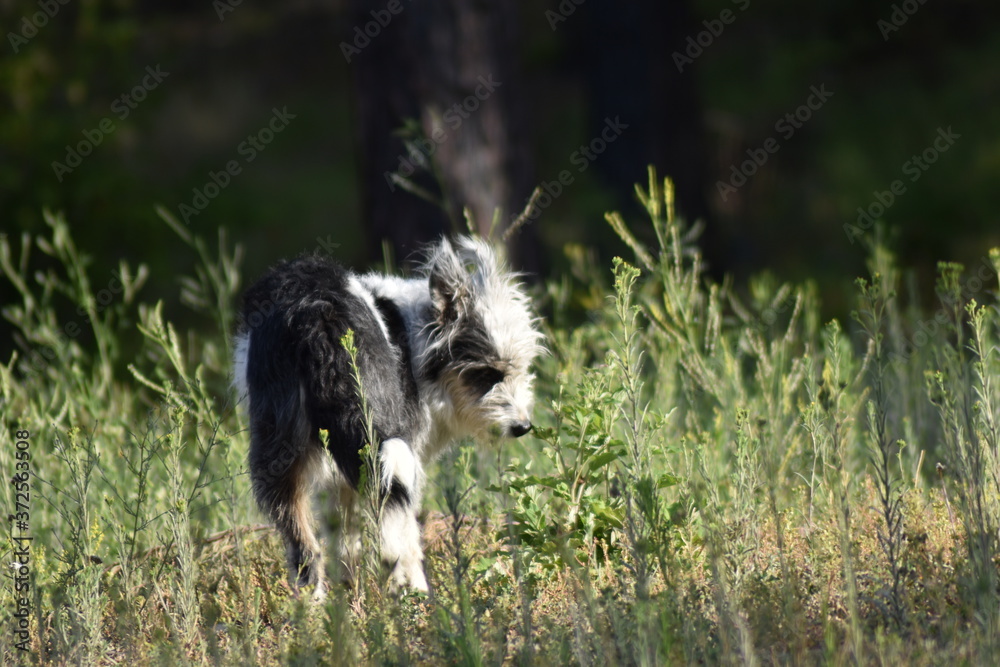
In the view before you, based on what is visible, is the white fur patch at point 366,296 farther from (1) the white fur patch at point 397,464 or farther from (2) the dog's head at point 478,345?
(1) the white fur patch at point 397,464

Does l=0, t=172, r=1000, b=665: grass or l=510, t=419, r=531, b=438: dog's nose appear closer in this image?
l=0, t=172, r=1000, b=665: grass

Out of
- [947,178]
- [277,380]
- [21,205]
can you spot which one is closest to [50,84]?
[21,205]

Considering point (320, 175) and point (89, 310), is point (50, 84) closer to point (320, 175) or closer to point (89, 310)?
point (89, 310)

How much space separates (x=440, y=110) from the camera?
7.17m

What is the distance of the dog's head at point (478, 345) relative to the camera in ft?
15.4

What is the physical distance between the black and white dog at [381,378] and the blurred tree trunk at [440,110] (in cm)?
229

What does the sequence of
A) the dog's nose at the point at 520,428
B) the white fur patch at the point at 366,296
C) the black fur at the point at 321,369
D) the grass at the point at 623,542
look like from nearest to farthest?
the grass at the point at 623,542 → the black fur at the point at 321,369 → the white fur patch at the point at 366,296 → the dog's nose at the point at 520,428

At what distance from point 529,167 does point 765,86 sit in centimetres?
650

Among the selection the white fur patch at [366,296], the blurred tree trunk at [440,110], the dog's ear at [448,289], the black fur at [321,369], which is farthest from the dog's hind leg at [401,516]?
the blurred tree trunk at [440,110]

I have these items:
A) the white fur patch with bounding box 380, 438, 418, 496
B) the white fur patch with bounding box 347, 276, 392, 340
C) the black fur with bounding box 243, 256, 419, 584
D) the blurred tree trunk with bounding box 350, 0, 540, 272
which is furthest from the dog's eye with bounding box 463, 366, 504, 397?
the blurred tree trunk with bounding box 350, 0, 540, 272

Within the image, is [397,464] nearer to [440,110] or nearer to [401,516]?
[401,516]

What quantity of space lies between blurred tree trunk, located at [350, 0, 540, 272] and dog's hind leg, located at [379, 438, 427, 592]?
325 cm

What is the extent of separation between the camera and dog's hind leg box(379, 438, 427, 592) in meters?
3.87

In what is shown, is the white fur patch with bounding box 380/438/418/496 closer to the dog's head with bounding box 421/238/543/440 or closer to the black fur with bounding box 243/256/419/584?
the black fur with bounding box 243/256/419/584
